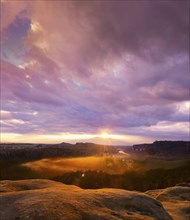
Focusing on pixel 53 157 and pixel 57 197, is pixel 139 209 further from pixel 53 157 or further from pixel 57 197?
pixel 53 157

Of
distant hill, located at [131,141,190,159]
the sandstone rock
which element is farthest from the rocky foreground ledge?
distant hill, located at [131,141,190,159]

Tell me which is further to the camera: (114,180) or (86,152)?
(86,152)

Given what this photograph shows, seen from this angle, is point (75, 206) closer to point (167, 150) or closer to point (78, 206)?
point (78, 206)

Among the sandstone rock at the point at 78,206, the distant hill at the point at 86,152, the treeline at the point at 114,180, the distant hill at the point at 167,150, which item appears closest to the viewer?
the sandstone rock at the point at 78,206

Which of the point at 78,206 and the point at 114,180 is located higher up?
the point at 78,206

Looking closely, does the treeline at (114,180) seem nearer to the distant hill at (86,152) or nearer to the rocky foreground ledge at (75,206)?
the rocky foreground ledge at (75,206)

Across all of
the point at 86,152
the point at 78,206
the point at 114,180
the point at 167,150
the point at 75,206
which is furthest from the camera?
the point at 167,150

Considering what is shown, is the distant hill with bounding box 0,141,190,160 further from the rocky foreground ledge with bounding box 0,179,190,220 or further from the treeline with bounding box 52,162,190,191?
the rocky foreground ledge with bounding box 0,179,190,220

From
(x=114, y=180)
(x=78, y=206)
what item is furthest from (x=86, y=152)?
(x=78, y=206)

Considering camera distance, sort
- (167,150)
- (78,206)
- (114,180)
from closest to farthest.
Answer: (78,206) → (114,180) → (167,150)

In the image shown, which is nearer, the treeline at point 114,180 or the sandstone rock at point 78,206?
the sandstone rock at point 78,206

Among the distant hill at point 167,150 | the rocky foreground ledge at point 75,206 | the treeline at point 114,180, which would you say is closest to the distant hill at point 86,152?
the distant hill at point 167,150

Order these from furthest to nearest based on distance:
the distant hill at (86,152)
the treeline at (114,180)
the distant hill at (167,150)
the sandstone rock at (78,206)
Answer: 1. the distant hill at (167,150)
2. the distant hill at (86,152)
3. the treeline at (114,180)
4. the sandstone rock at (78,206)

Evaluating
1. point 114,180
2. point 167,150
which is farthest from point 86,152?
point 114,180
